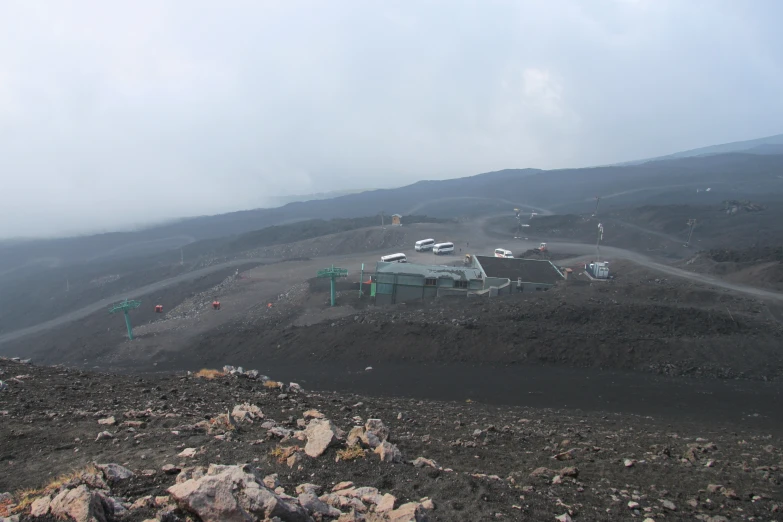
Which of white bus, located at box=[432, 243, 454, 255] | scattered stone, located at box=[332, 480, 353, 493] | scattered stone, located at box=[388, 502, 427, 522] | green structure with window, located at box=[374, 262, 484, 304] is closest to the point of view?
scattered stone, located at box=[388, 502, 427, 522]

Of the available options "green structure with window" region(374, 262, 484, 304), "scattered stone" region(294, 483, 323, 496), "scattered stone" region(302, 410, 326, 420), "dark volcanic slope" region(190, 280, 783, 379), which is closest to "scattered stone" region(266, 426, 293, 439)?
"scattered stone" region(302, 410, 326, 420)

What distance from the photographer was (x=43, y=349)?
34.2m

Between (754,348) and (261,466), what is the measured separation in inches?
943

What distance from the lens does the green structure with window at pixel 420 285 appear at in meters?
31.5

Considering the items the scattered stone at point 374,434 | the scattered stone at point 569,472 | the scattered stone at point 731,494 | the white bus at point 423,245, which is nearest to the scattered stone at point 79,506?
the scattered stone at point 374,434

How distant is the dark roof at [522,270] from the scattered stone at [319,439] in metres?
25.9

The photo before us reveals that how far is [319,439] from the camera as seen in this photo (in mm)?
6836

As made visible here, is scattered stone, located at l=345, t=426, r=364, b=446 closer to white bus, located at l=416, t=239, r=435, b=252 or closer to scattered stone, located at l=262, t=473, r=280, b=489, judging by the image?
scattered stone, located at l=262, t=473, r=280, b=489

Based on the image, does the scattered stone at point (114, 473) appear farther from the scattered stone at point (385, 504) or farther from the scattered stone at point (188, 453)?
the scattered stone at point (385, 504)

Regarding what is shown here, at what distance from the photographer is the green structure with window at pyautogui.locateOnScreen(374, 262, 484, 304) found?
31.5m

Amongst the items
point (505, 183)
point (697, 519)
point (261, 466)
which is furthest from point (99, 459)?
point (505, 183)

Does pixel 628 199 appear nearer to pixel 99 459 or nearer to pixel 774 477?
pixel 774 477

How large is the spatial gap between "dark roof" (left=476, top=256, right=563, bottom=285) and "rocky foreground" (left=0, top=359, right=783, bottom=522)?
2031cm

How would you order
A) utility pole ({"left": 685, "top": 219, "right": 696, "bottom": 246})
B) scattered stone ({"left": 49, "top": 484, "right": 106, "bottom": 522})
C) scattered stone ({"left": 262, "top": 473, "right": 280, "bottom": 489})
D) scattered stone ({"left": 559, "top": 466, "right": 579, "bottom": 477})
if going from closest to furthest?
scattered stone ({"left": 49, "top": 484, "right": 106, "bottom": 522}) < scattered stone ({"left": 262, "top": 473, "right": 280, "bottom": 489}) < scattered stone ({"left": 559, "top": 466, "right": 579, "bottom": 477}) < utility pole ({"left": 685, "top": 219, "right": 696, "bottom": 246})
